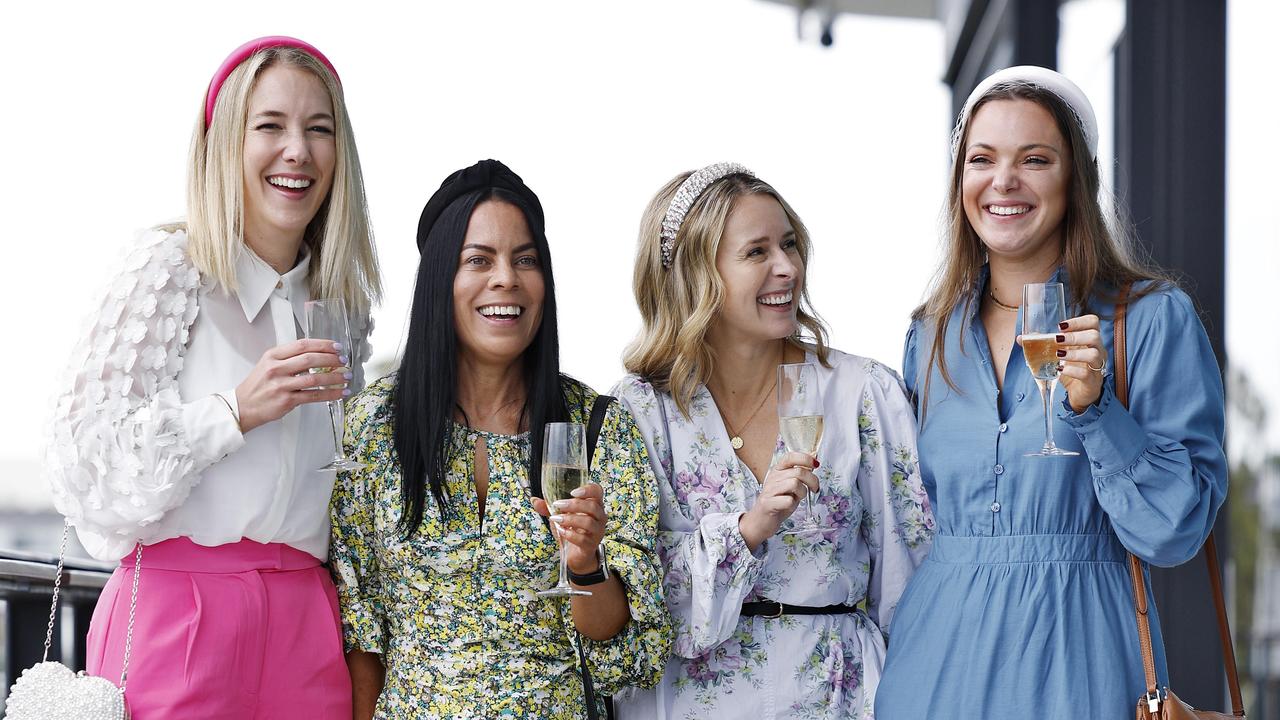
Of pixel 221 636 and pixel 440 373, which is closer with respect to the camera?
pixel 221 636

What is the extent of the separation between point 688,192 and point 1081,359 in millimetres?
1099

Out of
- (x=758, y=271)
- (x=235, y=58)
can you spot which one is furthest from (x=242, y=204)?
(x=758, y=271)

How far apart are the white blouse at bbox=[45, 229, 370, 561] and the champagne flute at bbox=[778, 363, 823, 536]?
0.87 m

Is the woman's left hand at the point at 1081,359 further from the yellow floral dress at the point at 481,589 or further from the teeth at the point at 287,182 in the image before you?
the teeth at the point at 287,182

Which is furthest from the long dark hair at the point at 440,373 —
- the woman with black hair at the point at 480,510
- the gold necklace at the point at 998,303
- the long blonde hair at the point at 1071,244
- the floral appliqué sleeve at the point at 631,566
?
the gold necklace at the point at 998,303

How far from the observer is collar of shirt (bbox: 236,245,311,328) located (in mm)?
→ 2289

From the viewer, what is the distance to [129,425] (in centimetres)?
208

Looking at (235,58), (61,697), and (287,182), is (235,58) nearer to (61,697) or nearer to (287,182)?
(287,182)

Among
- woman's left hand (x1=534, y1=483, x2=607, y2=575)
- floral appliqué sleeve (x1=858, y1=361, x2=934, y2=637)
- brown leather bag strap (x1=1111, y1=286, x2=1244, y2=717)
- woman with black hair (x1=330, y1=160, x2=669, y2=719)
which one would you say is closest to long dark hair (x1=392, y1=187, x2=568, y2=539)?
woman with black hair (x1=330, y1=160, x2=669, y2=719)

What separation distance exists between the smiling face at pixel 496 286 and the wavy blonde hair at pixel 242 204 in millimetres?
253

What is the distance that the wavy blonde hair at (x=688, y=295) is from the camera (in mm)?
2670

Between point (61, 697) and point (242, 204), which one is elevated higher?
point (242, 204)

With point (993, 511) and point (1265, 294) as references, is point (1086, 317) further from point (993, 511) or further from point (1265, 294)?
point (1265, 294)

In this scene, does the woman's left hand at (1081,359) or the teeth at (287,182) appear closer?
the woman's left hand at (1081,359)
